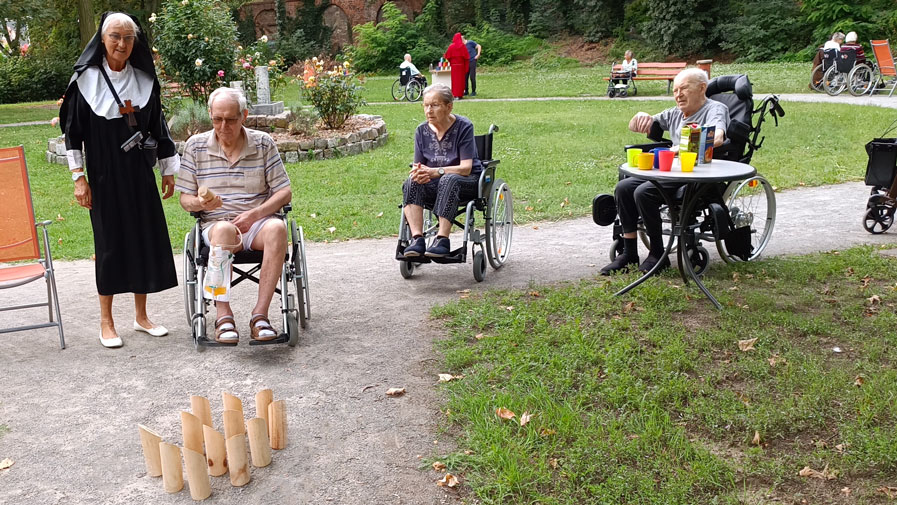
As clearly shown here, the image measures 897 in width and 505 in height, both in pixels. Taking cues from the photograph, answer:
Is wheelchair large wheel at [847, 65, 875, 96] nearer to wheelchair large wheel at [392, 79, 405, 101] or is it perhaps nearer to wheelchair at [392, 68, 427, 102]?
wheelchair at [392, 68, 427, 102]

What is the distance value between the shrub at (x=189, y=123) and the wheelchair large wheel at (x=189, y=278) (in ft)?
26.0

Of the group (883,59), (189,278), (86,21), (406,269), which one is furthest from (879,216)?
(86,21)

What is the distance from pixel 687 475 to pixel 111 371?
2906mm

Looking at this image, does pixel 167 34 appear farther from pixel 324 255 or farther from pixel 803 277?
pixel 803 277

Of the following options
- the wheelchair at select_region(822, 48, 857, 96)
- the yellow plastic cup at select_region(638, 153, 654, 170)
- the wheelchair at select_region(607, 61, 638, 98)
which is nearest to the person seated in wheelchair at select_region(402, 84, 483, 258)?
the yellow plastic cup at select_region(638, 153, 654, 170)

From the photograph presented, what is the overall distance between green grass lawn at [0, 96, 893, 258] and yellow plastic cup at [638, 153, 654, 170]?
9.14 feet

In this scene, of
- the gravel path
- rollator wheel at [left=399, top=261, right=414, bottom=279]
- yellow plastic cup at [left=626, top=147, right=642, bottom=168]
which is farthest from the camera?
rollator wheel at [left=399, top=261, right=414, bottom=279]

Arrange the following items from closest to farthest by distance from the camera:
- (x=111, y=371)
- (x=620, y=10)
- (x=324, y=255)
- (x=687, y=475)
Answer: (x=687, y=475), (x=111, y=371), (x=324, y=255), (x=620, y=10)

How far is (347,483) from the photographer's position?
3.10 m

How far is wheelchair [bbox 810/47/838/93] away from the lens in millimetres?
17270

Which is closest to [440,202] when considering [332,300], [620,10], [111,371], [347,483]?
[332,300]

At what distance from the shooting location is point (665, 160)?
4941 millimetres

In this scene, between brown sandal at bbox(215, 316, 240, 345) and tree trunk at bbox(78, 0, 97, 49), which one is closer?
brown sandal at bbox(215, 316, 240, 345)

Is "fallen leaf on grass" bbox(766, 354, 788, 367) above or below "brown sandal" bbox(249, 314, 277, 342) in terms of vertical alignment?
below
